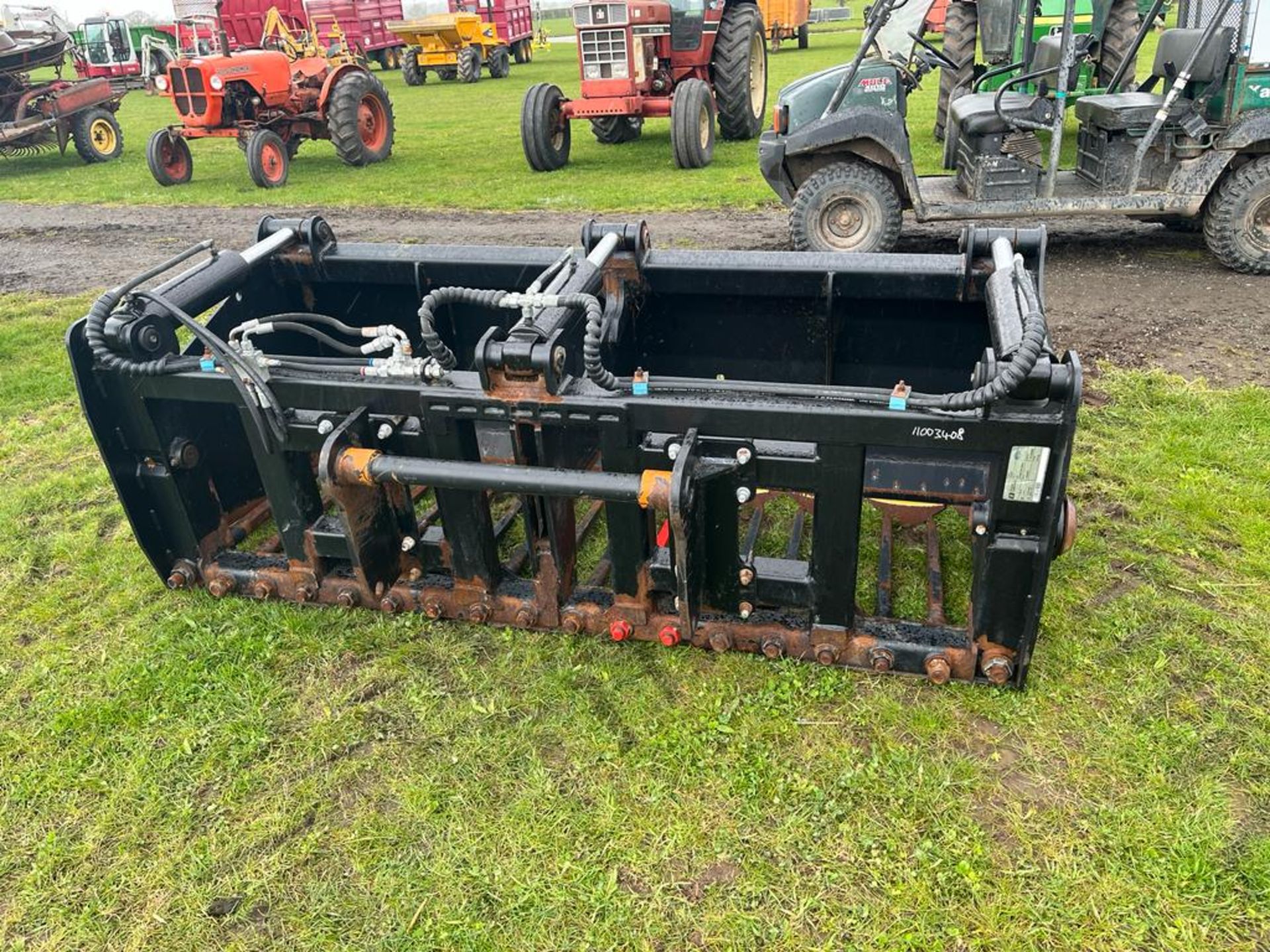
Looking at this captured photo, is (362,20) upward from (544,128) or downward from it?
upward

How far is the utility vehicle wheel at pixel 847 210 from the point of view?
7184mm

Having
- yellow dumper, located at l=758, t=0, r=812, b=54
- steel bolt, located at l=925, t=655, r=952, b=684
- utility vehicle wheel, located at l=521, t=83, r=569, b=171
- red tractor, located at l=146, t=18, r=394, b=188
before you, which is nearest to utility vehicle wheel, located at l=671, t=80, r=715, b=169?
utility vehicle wheel, located at l=521, t=83, r=569, b=171

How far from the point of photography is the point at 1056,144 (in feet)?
21.7

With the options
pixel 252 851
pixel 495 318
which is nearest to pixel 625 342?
pixel 495 318

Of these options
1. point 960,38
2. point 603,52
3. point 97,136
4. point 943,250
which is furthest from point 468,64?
point 943,250

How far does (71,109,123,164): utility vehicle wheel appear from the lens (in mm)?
15469

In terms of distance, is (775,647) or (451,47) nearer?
(775,647)

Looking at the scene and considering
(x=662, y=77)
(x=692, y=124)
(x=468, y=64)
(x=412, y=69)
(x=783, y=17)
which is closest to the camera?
(x=692, y=124)

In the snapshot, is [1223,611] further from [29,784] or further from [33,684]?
A: [33,684]

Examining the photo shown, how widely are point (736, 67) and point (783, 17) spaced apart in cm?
1644

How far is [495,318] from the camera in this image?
4.00 meters

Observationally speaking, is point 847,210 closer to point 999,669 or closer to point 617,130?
point 999,669

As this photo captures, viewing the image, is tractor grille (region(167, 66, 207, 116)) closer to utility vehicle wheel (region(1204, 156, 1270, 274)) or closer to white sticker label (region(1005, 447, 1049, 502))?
utility vehicle wheel (region(1204, 156, 1270, 274))

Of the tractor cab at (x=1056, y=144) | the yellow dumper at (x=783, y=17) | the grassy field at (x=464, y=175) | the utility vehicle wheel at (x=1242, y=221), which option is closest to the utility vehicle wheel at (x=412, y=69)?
the grassy field at (x=464, y=175)
